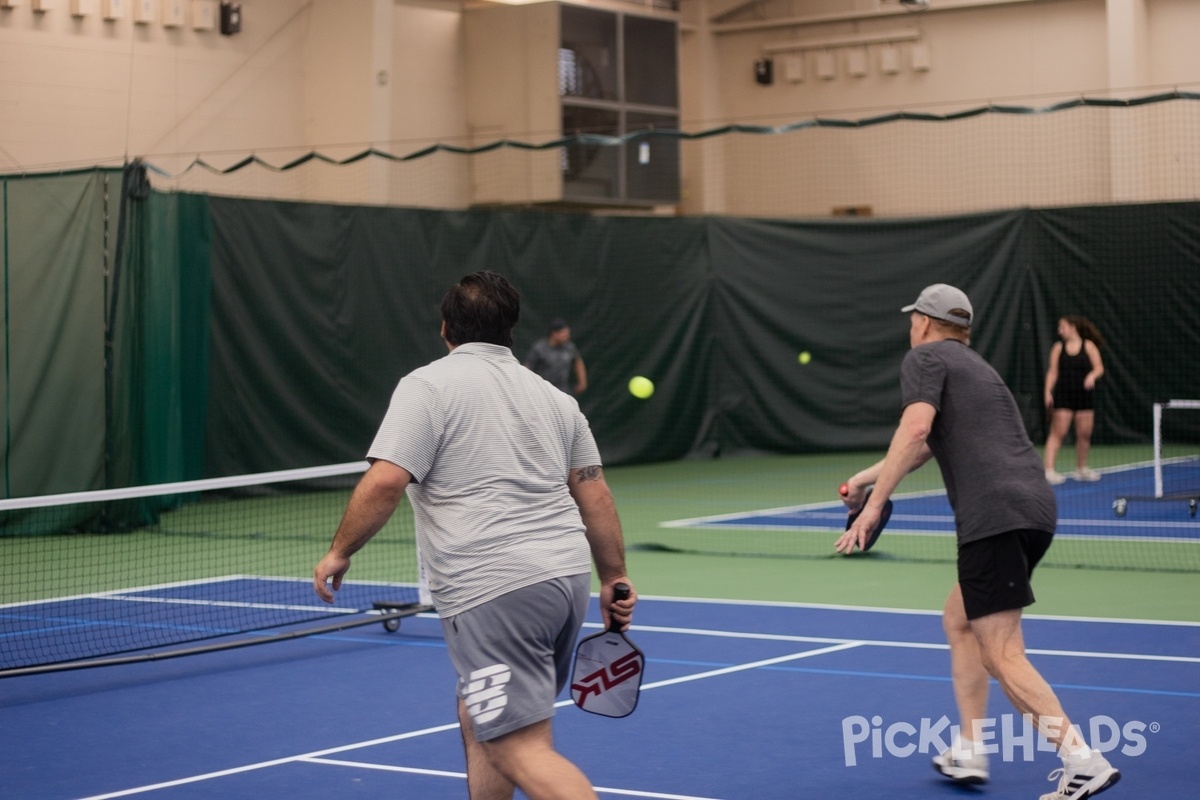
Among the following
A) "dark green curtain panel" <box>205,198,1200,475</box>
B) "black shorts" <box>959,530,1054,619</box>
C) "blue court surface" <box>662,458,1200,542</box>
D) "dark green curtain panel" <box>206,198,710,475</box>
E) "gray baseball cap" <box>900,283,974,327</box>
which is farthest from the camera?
"dark green curtain panel" <box>205,198,1200,475</box>

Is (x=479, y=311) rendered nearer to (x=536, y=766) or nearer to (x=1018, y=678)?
(x=536, y=766)

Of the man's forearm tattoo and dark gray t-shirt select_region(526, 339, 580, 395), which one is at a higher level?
dark gray t-shirt select_region(526, 339, 580, 395)

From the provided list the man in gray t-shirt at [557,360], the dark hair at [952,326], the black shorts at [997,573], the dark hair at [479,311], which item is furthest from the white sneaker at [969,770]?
the man in gray t-shirt at [557,360]

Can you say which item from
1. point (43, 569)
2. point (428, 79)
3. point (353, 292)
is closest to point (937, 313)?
point (43, 569)

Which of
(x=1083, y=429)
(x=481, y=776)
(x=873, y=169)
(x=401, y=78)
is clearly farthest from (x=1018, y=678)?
(x=873, y=169)

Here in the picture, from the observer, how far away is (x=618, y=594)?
401cm

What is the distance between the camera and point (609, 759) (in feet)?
18.7

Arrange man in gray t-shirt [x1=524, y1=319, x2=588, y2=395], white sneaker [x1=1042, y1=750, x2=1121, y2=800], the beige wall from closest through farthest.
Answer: white sneaker [x1=1042, y1=750, x2=1121, y2=800] → the beige wall → man in gray t-shirt [x1=524, y1=319, x2=588, y2=395]

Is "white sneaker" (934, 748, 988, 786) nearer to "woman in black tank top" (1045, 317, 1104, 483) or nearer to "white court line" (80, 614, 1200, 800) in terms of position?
"white court line" (80, 614, 1200, 800)

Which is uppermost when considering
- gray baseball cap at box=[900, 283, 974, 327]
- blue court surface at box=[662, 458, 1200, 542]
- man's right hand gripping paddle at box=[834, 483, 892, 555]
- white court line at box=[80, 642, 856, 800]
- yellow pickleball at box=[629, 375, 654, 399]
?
gray baseball cap at box=[900, 283, 974, 327]

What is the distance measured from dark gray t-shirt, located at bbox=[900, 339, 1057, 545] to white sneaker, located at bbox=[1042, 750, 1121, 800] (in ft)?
2.25

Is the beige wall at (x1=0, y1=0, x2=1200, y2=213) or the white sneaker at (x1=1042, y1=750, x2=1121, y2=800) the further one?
the beige wall at (x1=0, y1=0, x2=1200, y2=213)

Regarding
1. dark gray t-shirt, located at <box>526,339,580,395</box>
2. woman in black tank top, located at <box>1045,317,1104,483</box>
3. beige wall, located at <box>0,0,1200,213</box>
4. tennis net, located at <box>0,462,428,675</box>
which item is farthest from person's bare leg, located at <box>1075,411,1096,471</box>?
tennis net, located at <box>0,462,428,675</box>

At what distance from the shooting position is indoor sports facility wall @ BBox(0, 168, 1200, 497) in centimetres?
1326
